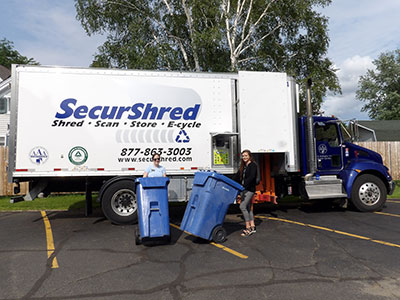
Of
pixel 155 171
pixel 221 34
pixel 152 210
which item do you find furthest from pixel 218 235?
pixel 221 34

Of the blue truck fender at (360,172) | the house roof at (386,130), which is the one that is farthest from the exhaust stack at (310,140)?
the house roof at (386,130)

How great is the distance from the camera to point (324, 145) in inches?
321

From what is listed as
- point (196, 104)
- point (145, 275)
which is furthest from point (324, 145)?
point (145, 275)

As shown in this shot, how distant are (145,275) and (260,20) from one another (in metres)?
17.2

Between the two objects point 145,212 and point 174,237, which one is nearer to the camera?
point 145,212

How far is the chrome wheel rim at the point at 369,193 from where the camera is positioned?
7926mm

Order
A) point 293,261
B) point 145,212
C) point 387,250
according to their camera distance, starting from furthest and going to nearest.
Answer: point 145,212
point 387,250
point 293,261

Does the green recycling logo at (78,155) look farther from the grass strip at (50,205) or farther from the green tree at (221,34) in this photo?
the green tree at (221,34)

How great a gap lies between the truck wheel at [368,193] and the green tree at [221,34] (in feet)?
31.4

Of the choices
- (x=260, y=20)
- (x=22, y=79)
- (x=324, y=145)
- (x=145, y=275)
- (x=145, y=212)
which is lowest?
(x=145, y=275)

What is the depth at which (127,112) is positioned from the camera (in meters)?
6.86

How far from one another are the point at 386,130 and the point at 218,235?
31737 millimetres

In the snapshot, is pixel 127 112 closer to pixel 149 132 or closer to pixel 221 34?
pixel 149 132

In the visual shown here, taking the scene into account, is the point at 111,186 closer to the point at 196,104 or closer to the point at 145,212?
the point at 145,212
